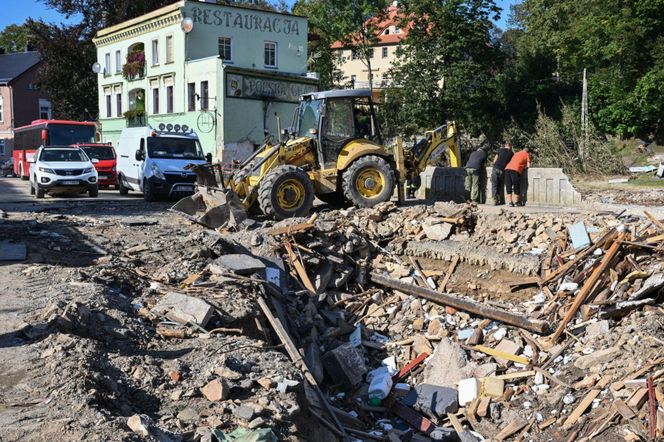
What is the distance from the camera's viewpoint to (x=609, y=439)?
752cm

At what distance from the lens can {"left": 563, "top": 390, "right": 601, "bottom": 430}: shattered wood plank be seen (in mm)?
7969

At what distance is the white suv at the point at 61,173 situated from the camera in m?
20.4

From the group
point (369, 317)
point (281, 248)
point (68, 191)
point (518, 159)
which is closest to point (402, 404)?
point (369, 317)

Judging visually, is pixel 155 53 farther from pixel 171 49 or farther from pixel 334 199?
pixel 334 199

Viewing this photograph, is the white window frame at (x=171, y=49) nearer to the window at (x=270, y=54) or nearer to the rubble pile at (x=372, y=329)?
the window at (x=270, y=54)

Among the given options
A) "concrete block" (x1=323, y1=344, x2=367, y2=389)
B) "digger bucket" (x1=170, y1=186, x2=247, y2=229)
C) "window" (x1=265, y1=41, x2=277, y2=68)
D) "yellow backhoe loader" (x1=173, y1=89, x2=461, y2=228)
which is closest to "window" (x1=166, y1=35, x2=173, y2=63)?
"window" (x1=265, y1=41, x2=277, y2=68)

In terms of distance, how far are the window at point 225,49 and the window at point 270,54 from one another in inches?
82.3

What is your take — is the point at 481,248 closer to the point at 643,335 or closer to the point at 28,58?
the point at 643,335

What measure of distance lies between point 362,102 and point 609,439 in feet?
31.6

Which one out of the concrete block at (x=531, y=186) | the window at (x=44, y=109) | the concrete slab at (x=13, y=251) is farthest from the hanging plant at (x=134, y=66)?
the concrete slab at (x=13, y=251)

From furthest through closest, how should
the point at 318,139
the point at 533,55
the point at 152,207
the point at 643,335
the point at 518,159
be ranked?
1. the point at 533,55
2. the point at 152,207
3. the point at 518,159
4. the point at 318,139
5. the point at 643,335

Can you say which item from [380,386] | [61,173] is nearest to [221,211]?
[380,386]

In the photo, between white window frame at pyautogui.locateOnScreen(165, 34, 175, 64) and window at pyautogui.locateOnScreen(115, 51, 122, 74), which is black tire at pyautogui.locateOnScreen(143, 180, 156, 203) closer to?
white window frame at pyautogui.locateOnScreen(165, 34, 175, 64)

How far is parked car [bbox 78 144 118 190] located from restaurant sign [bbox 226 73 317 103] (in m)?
7.13
